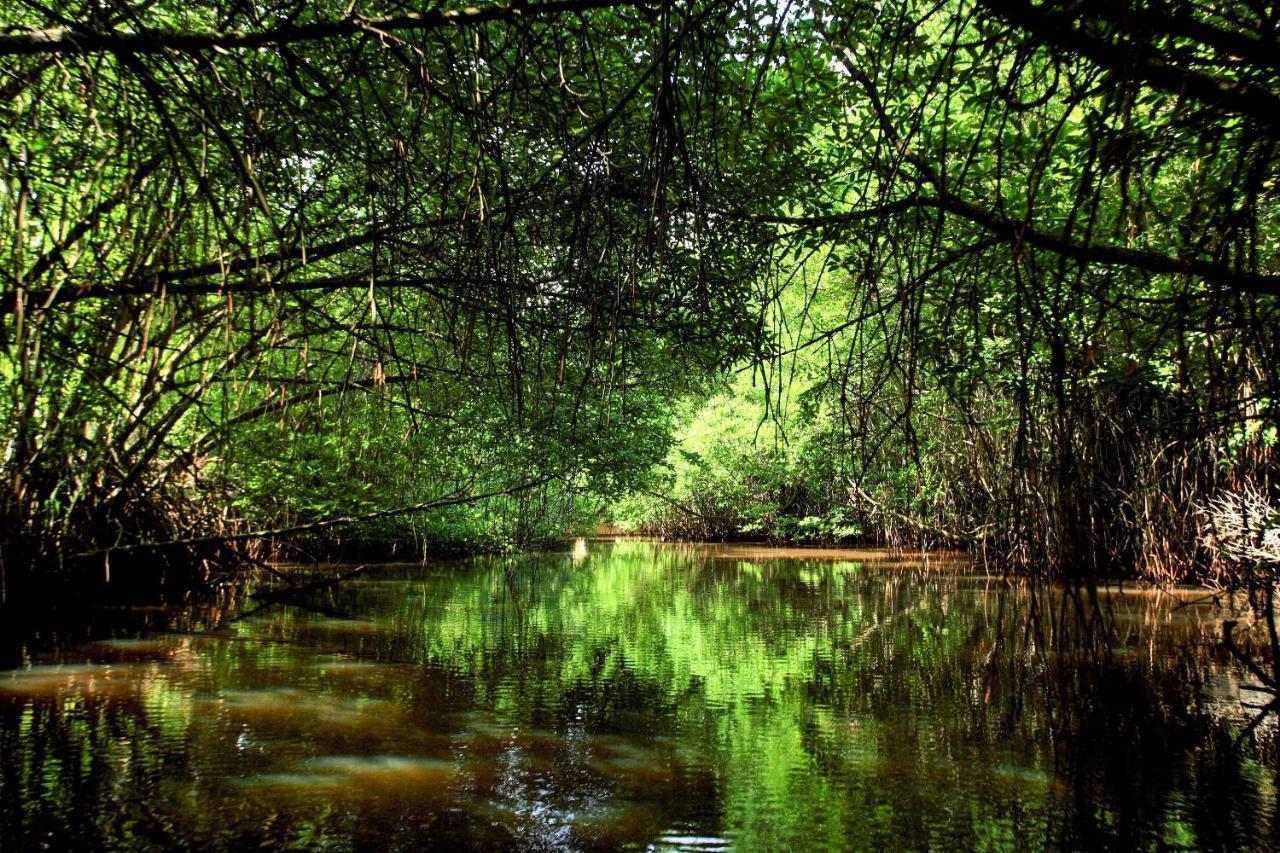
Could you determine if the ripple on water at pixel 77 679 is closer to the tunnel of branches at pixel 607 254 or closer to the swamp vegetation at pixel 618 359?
the swamp vegetation at pixel 618 359

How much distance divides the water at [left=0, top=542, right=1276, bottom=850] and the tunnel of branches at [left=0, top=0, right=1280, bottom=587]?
88 cm

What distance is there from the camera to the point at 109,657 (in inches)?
216

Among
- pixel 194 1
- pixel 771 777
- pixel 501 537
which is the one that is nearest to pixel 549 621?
pixel 771 777

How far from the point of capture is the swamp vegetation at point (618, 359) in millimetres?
1670

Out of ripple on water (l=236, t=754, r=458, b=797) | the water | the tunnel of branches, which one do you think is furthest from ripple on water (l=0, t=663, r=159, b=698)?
ripple on water (l=236, t=754, r=458, b=797)

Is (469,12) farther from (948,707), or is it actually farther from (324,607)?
(324,607)

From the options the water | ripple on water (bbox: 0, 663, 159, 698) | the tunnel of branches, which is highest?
the tunnel of branches

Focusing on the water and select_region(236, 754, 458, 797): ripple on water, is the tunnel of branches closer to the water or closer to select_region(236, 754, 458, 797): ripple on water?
the water

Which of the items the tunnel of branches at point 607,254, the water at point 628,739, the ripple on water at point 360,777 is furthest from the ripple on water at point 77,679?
the ripple on water at point 360,777

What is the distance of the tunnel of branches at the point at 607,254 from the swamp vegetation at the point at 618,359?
48 mm

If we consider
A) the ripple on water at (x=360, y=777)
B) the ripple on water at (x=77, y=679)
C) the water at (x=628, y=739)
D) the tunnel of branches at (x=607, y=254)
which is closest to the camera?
the tunnel of branches at (x=607, y=254)

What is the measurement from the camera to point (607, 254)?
6.62 feet

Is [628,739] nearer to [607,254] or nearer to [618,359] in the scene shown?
[618,359]

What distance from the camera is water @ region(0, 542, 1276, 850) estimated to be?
9.34 feet
